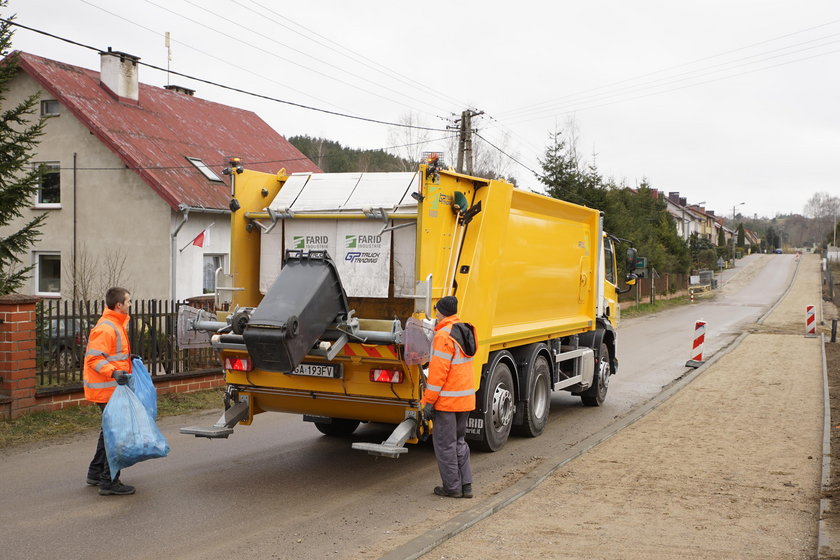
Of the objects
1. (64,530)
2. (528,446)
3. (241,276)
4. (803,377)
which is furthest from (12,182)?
(803,377)

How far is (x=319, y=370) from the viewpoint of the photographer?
23.4ft

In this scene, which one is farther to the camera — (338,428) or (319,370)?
(338,428)

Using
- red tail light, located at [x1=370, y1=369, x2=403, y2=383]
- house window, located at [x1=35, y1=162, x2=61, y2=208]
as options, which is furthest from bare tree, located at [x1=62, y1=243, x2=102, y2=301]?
red tail light, located at [x1=370, y1=369, x2=403, y2=383]

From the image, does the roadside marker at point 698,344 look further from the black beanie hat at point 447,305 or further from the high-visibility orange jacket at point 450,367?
the black beanie hat at point 447,305

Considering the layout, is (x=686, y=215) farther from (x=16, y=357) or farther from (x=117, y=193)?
(x=16, y=357)

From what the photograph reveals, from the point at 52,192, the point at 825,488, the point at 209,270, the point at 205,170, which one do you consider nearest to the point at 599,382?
the point at 825,488

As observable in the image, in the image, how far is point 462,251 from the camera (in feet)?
24.5

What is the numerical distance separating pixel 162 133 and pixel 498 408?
17.6 metres

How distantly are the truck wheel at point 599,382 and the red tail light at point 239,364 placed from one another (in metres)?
5.88

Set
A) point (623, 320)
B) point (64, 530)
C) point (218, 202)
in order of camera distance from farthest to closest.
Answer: point (623, 320), point (218, 202), point (64, 530)

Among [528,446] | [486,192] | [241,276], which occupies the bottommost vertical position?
[528,446]

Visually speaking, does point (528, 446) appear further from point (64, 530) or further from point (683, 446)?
point (64, 530)

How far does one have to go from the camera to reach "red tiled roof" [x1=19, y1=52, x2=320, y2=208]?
20.4 meters

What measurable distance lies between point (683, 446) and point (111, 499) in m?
5.83
